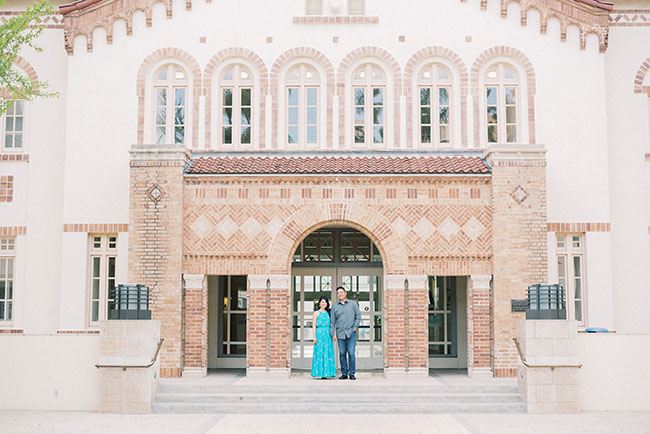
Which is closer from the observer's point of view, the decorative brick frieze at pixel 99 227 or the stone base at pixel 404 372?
the stone base at pixel 404 372

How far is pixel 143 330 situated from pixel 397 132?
7570mm

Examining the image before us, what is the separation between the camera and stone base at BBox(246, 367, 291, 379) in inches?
630

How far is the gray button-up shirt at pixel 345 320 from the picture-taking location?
16.1 m

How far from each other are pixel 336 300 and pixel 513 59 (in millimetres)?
6991

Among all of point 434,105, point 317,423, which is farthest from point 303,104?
point 317,423

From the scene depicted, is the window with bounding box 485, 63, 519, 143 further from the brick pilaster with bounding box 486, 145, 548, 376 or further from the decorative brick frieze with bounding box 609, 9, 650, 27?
the decorative brick frieze with bounding box 609, 9, 650, 27

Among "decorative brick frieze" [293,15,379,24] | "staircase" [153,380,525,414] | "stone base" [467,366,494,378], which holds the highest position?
"decorative brick frieze" [293,15,379,24]

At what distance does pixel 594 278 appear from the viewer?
696 inches

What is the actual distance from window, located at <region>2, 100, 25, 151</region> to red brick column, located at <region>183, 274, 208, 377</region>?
19.4ft

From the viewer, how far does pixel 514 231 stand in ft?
52.9

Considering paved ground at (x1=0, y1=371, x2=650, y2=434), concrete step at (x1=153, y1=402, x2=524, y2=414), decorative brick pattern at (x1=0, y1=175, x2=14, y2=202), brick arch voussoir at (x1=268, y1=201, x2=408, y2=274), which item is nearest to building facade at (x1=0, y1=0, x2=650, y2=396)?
decorative brick pattern at (x1=0, y1=175, x2=14, y2=202)

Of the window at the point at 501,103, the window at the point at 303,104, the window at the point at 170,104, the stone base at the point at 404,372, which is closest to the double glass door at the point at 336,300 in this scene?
the stone base at the point at 404,372

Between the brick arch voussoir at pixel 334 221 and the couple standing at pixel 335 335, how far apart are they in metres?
1.08

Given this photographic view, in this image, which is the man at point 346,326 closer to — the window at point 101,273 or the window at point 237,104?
the window at point 237,104
